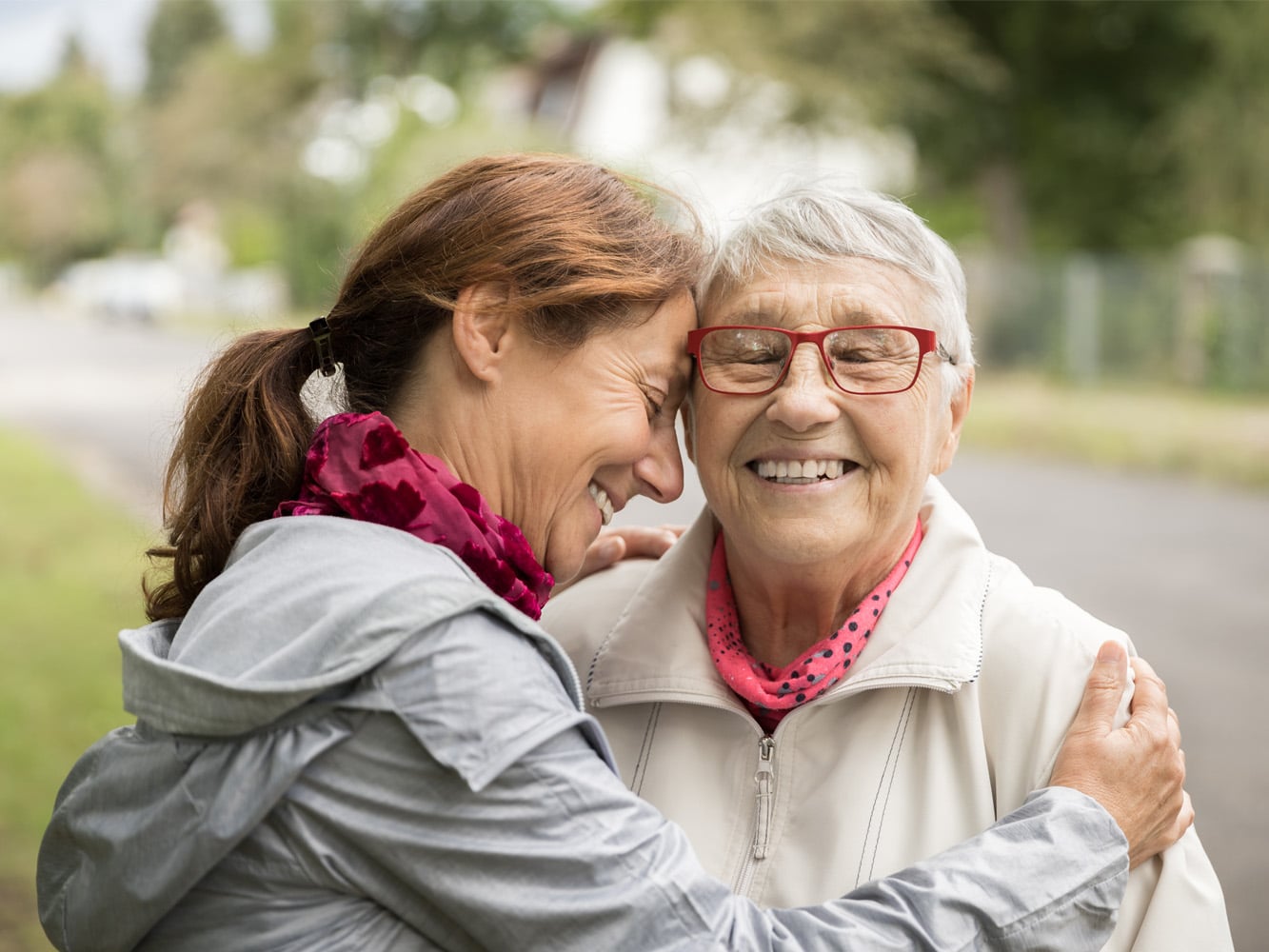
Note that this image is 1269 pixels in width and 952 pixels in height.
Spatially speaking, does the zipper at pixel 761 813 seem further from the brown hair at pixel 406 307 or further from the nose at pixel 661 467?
the brown hair at pixel 406 307

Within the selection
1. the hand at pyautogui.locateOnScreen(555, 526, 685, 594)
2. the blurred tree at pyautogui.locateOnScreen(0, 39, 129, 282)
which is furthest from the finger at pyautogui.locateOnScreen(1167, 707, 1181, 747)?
the blurred tree at pyautogui.locateOnScreen(0, 39, 129, 282)

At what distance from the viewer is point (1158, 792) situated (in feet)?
6.21

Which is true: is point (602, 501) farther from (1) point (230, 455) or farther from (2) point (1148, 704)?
(2) point (1148, 704)

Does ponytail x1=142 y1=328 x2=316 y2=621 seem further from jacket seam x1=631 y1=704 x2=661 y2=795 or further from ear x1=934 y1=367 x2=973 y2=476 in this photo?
ear x1=934 y1=367 x2=973 y2=476

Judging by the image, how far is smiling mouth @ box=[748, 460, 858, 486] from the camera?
86.0 inches

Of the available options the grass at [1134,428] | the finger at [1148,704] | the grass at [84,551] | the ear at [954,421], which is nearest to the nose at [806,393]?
the ear at [954,421]

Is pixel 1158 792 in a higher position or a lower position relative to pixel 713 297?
lower

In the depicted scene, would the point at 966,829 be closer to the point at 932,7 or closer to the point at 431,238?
the point at 431,238

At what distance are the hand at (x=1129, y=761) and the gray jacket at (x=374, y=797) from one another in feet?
1.34

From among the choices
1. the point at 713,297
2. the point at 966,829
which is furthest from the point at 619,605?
the point at 966,829

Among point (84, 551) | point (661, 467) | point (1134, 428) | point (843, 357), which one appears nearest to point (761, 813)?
point (661, 467)

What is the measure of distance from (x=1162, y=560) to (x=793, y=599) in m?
6.64

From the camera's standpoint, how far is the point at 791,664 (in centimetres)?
223

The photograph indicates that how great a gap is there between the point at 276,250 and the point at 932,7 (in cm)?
1605
